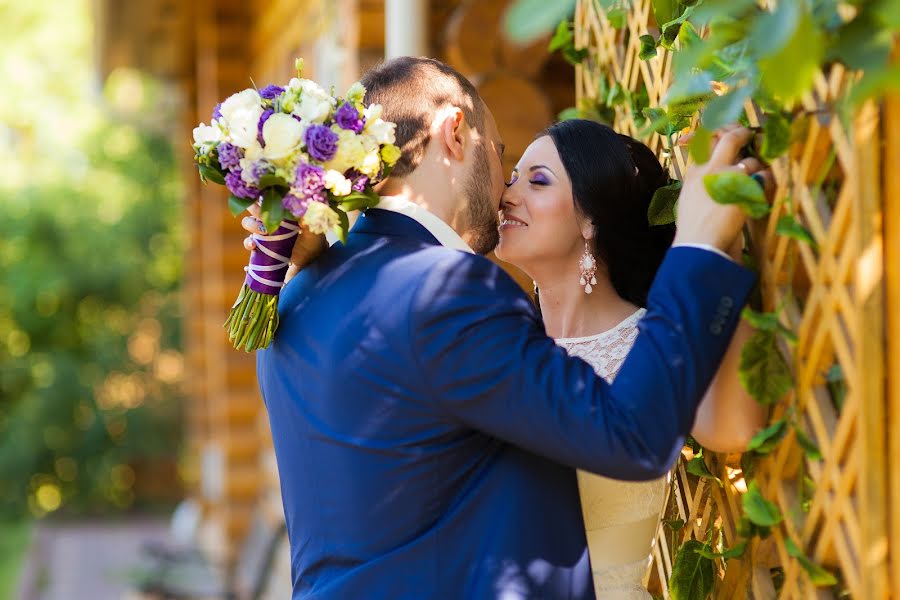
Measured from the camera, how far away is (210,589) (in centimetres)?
684

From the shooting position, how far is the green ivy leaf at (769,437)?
1662 mm

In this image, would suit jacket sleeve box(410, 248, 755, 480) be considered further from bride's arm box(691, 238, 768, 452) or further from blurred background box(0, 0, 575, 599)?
blurred background box(0, 0, 575, 599)

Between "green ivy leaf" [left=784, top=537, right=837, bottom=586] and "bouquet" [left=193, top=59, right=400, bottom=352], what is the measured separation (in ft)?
2.66

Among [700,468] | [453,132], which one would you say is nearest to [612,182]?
[453,132]

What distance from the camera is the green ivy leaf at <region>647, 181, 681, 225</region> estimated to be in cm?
206

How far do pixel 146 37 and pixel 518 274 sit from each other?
6257mm

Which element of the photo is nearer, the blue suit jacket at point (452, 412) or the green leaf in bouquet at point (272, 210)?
the blue suit jacket at point (452, 412)

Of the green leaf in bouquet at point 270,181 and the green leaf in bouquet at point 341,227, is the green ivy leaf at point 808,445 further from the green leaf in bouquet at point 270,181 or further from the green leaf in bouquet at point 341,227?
the green leaf in bouquet at point 270,181

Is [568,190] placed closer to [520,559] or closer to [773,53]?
[520,559]

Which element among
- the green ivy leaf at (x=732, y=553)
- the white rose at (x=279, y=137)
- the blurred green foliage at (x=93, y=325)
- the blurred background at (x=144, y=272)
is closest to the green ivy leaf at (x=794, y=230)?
the green ivy leaf at (x=732, y=553)

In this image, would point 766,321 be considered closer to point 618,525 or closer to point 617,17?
point 618,525

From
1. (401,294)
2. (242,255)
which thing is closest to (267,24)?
(242,255)

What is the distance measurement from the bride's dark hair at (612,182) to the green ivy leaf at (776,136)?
0.72m

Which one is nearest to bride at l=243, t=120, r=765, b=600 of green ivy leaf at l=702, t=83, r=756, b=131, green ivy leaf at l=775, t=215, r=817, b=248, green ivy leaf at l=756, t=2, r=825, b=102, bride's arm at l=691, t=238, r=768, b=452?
bride's arm at l=691, t=238, r=768, b=452
